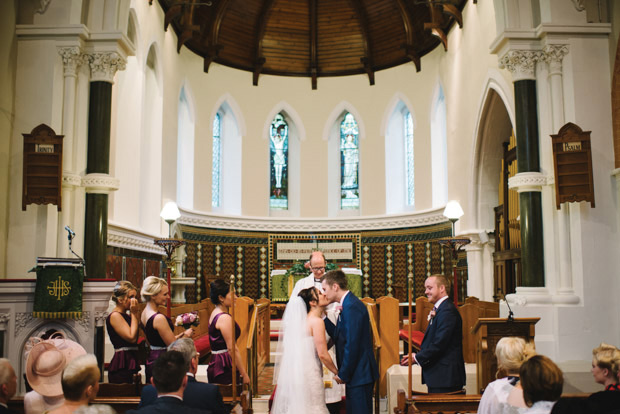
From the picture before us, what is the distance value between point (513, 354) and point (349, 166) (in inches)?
566

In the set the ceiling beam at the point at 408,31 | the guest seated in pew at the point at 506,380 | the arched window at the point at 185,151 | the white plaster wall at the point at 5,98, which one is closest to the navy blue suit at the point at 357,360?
the guest seated in pew at the point at 506,380

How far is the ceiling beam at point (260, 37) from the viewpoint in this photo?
16609 mm

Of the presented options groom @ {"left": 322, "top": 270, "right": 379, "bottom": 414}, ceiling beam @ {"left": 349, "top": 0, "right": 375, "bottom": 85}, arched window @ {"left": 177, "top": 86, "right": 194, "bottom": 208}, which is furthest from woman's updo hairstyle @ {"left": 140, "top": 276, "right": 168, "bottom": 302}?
ceiling beam @ {"left": 349, "top": 0, "right": 375, "bottom": 85}

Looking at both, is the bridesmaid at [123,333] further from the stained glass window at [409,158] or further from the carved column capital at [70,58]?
the stained glass window at [409,158]

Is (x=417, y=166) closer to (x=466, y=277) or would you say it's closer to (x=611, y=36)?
(x=466, y=277)

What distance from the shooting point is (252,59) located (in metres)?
17.3

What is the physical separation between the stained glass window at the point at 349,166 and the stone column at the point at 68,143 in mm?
10513

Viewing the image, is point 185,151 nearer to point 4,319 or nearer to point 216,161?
point 216,161

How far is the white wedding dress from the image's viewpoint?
4.86 m

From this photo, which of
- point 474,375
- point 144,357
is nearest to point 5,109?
point 144,357

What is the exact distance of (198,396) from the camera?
338cm

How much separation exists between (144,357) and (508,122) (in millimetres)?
9055

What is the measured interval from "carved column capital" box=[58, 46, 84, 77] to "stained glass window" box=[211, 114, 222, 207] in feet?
29.5

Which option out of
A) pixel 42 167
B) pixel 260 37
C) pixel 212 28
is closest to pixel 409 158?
pixel 260 37
